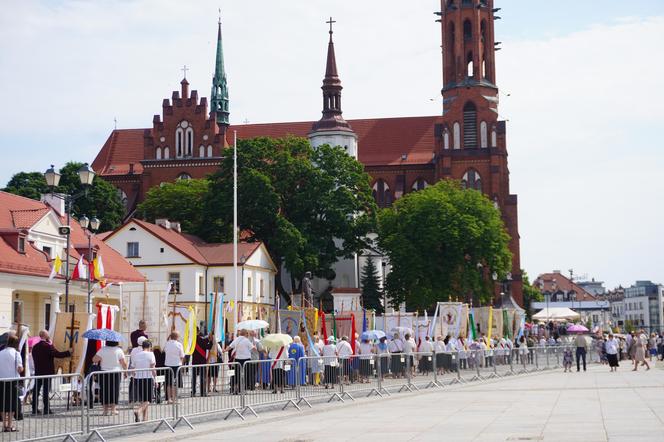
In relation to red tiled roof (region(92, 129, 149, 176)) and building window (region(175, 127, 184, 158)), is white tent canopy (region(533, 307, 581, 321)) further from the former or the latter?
red tiled roof (region(92, 129, 149, 176))

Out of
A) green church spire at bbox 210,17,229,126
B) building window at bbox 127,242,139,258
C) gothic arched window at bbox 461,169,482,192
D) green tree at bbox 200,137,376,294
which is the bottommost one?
building window at bbox 127,242,139,258

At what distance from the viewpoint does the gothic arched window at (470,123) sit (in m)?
91.8

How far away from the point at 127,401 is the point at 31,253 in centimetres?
2349

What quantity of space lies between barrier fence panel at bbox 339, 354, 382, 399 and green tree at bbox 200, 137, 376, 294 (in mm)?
39936

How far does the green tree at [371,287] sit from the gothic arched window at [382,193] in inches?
765

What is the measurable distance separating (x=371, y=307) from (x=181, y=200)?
17.1 meters

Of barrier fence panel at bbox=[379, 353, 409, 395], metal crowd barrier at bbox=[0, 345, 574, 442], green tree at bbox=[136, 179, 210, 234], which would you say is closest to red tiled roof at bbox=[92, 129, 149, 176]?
green tree at bbox=[136, 179, 210, 234]

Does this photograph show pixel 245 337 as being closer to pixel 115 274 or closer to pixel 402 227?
pixel 115 274

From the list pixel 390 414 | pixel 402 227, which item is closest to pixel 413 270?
pixel 402 227

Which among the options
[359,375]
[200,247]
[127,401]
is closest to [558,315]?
[200,247]

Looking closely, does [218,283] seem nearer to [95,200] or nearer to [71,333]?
[95,200]

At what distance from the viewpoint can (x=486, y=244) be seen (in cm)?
6812

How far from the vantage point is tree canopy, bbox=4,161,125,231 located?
76938 mm

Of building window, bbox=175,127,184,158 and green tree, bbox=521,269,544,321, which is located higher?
building window, bbox=175,127,184,158
